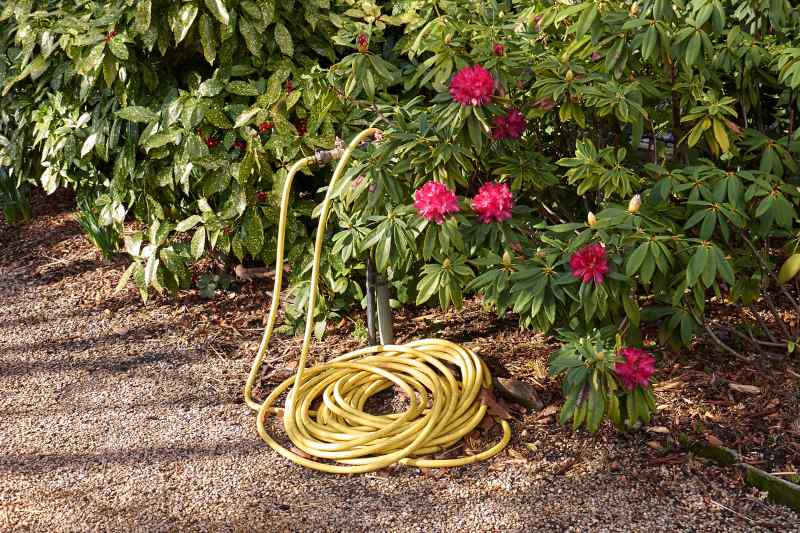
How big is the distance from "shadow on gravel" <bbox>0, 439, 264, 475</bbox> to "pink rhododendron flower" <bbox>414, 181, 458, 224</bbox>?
3.03ft

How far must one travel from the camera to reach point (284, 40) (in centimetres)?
316

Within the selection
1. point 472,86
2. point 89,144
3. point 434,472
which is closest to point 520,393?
point 434,472

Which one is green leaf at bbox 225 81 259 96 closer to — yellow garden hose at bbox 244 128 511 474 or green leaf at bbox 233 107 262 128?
green leaf at bbox 233 107 262 128

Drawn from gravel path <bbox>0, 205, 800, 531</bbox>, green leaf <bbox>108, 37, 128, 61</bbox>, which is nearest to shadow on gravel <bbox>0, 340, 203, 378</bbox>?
gravel path <bbox>0, 205, 800, 531</bbox>

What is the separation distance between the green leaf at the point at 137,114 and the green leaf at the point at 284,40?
1.87ft

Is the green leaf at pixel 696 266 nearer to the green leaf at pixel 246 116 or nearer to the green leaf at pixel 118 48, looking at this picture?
the green leaf at pixel 246 116

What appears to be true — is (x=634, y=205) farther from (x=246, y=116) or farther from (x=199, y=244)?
(x=199, y=244)

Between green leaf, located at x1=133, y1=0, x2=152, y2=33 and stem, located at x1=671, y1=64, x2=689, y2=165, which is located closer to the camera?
stem, located at x1=671, y1=64, x2=689, y2=165

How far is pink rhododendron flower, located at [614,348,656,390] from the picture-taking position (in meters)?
2.32

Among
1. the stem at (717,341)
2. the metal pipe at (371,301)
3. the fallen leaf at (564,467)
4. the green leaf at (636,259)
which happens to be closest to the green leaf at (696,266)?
the green leaf at (636,259)

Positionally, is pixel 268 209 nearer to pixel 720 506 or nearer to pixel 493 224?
pixel 493 224

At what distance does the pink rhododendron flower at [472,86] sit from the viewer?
241 centimetres

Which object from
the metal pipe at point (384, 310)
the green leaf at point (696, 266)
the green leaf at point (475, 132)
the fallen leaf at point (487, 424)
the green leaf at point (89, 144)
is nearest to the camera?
the green leaf at point (696, 266)

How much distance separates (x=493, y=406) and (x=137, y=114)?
5.72 feet
